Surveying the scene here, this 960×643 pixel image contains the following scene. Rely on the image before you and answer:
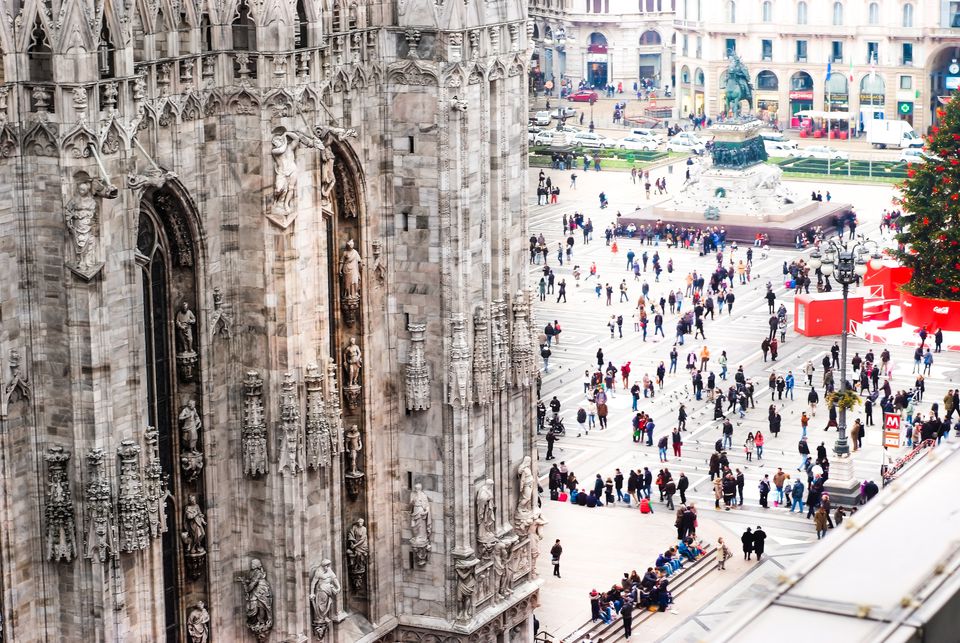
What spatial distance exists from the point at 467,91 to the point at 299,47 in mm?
6235

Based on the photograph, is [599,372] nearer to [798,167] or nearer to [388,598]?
[388,598]

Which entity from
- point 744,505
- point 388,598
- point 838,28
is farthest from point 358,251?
point 838,28

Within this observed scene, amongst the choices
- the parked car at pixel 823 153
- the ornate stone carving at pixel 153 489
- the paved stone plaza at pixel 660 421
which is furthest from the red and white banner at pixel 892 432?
the parked car at pixel 823 153

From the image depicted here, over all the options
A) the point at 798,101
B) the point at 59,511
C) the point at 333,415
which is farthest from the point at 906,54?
the point at 59,511

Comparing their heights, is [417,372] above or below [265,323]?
below

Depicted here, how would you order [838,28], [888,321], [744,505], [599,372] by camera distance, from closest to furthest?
[744,505] → [599,372] → [888,321] → [838,28]

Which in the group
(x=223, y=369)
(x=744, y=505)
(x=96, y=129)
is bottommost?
(x=744, y=505)

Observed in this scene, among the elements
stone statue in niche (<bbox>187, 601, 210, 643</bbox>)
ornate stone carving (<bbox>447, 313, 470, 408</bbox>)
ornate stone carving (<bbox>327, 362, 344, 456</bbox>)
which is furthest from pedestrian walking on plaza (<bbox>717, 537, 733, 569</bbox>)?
stone statue in niche (<bbox>187, 601, 210, 643</bbox>)

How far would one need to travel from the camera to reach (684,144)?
170500 mm

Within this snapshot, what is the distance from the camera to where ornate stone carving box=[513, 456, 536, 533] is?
6325cm

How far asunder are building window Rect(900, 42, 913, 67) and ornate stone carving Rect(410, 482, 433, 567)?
129684 mm

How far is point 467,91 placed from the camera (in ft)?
193

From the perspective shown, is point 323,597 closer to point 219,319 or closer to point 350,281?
point 219,319

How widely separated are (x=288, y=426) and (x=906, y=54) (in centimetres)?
13637
